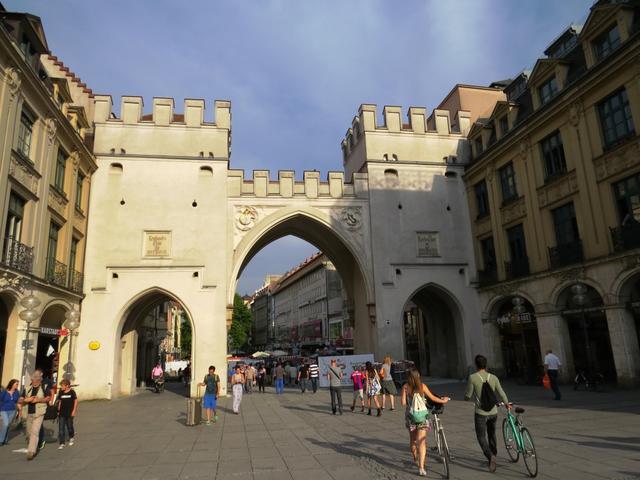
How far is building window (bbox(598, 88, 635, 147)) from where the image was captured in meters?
16.9

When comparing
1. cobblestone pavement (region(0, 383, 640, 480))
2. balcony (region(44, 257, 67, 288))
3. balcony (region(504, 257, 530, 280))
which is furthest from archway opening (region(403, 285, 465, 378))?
balcony (region(44, 257, 67, 288))

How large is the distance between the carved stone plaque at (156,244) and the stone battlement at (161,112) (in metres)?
5.96

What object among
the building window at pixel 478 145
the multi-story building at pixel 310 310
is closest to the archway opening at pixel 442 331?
the building window at pixel 478 145

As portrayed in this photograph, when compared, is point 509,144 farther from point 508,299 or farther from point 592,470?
point 592,470

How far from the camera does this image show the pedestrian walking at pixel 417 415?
6867mm

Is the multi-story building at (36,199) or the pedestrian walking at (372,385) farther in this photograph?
the multi-story building at (36,199)

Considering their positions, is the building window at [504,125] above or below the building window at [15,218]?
above

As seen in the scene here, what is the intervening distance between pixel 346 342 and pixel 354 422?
131ft

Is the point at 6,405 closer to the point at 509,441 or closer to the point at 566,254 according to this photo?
the point at 509,441

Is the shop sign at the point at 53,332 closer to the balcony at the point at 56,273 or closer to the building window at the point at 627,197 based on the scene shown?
the balcony at the point at 56,273

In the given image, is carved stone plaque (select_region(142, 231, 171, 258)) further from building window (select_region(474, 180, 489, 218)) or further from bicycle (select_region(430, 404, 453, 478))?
bicycle (select_region(430, 404, 453, 478))

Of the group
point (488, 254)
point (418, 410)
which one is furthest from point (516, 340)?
point (418, 410)

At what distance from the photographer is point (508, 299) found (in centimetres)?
2408

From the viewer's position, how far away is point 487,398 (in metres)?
6.99
